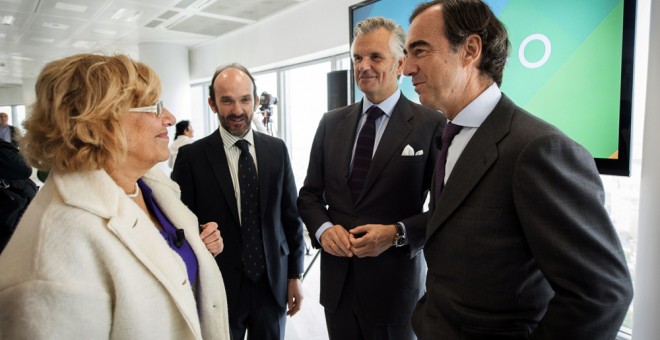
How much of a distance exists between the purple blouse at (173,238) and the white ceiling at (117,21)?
15.1 ft

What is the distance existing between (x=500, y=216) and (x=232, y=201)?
124cm

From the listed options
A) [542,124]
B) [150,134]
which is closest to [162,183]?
[150,134]

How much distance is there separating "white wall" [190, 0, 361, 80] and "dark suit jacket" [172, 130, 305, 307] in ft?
10.8

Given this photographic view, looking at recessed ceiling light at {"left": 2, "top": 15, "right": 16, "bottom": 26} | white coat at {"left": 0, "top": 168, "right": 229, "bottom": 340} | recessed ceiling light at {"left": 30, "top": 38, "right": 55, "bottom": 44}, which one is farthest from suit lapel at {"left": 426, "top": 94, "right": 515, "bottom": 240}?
recessed ceiling light at {"left": 30, "top": 38, "right": 55, "bottom": 44}

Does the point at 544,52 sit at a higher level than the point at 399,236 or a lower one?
higher

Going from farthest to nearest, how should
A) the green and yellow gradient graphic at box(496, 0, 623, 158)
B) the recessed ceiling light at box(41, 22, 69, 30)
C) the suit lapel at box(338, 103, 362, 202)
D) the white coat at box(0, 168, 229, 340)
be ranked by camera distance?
the recessed ceiling light at box(41, 22, 69, 30), the green and yellow gradient graphic at box(496, 0, 623, 158), the suit lapel at box(338, 103, 362, 202), the white coat at box(0, 168, 229, 340)

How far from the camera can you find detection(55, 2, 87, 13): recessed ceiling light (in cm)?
531

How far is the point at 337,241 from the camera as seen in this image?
153cm

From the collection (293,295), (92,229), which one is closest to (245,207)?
(293,295)

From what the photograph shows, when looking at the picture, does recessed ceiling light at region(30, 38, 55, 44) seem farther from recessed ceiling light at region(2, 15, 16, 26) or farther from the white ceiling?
recessed ceiling light at region(2, 15, 16, 26)

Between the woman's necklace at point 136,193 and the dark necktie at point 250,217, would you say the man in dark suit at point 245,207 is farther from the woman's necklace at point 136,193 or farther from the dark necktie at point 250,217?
the woman's necklace at point 136,193

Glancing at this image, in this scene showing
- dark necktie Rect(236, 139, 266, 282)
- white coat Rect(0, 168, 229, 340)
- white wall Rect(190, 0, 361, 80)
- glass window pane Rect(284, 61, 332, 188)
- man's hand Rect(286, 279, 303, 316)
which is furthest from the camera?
glass window pane Rect(284, 61, 332, 188)

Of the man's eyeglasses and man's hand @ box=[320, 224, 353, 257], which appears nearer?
the man's eyeglasses

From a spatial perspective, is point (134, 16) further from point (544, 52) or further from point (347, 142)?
point (544, 52)
